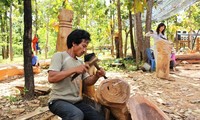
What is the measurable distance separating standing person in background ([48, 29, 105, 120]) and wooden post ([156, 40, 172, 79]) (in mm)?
4323

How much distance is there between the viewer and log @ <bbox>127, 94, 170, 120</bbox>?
2.74m

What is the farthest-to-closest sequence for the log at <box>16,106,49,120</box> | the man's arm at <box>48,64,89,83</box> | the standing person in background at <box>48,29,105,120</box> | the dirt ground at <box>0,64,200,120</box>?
the dirt ground at <box>0,64,200,120</box>
the log at <box>16,106,49,120</box>
the standing person in background at <box>48,29,105,120</box>
the man's arm at <box>48,64,89,83</box>

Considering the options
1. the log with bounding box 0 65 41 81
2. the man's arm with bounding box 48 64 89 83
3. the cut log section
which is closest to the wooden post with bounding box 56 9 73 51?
the man's arm with bounding box 48 64 89 83

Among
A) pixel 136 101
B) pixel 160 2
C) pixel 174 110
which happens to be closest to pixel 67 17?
pixel 136 101

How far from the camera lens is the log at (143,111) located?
2741 millimetres

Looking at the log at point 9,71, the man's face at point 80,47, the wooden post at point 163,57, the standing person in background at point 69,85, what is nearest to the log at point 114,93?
the standing person in background at point 69,85

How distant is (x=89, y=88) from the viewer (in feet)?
10.3

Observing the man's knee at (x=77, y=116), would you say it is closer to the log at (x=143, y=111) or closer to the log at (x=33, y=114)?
the log at (x=143, y=111)

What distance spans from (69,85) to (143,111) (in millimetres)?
871

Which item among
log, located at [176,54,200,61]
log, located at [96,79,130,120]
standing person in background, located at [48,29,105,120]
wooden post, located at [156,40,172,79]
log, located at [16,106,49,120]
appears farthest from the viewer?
log, located at [176,54,200,61]

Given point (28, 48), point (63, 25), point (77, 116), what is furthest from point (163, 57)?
point (77, 116)

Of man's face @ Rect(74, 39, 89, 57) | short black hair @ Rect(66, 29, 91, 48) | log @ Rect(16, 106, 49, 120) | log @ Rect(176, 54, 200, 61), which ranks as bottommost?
log @ Rect(16, 106, 49, 120)

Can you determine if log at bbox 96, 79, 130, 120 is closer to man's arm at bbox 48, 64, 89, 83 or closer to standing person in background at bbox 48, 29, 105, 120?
standing person in background at bbox 48, 29, 105, 120

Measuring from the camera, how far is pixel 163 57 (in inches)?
271
